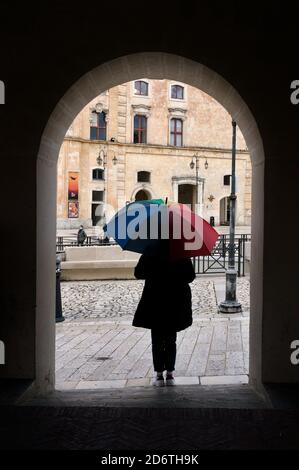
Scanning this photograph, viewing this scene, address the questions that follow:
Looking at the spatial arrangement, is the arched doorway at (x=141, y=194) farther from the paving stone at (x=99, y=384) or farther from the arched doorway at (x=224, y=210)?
the paving stone at (x=99, y=384)

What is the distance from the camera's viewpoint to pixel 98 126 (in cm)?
4225

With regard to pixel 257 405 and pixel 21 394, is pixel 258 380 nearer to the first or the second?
pixel 257 405

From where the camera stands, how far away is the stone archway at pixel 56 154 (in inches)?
169

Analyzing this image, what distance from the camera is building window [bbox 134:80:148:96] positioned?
43531mm

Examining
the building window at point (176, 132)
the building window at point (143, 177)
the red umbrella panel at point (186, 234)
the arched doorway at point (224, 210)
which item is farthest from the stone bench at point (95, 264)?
the arched doorway at point (224, 210)

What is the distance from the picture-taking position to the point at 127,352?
284 inches

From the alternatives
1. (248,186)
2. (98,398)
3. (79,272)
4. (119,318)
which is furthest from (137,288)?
(248,186)

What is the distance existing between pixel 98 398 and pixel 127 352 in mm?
2828

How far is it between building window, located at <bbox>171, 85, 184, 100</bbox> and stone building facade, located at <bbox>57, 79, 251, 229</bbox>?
0.03 meters

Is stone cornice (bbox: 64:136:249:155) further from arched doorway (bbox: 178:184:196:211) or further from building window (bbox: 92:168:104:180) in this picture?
arched doorway (bbox: 178:184:196:211)

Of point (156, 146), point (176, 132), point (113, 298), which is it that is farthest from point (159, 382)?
point (176, 132)

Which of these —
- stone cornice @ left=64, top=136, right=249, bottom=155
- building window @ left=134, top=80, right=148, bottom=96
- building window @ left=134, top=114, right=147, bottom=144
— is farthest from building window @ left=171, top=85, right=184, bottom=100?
stone cornice @ left=64, top=136, right=249, bottom=155

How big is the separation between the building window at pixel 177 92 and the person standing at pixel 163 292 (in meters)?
41.8

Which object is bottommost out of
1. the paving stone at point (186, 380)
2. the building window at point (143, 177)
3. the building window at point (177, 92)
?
the paving stone at point (186, 380)
